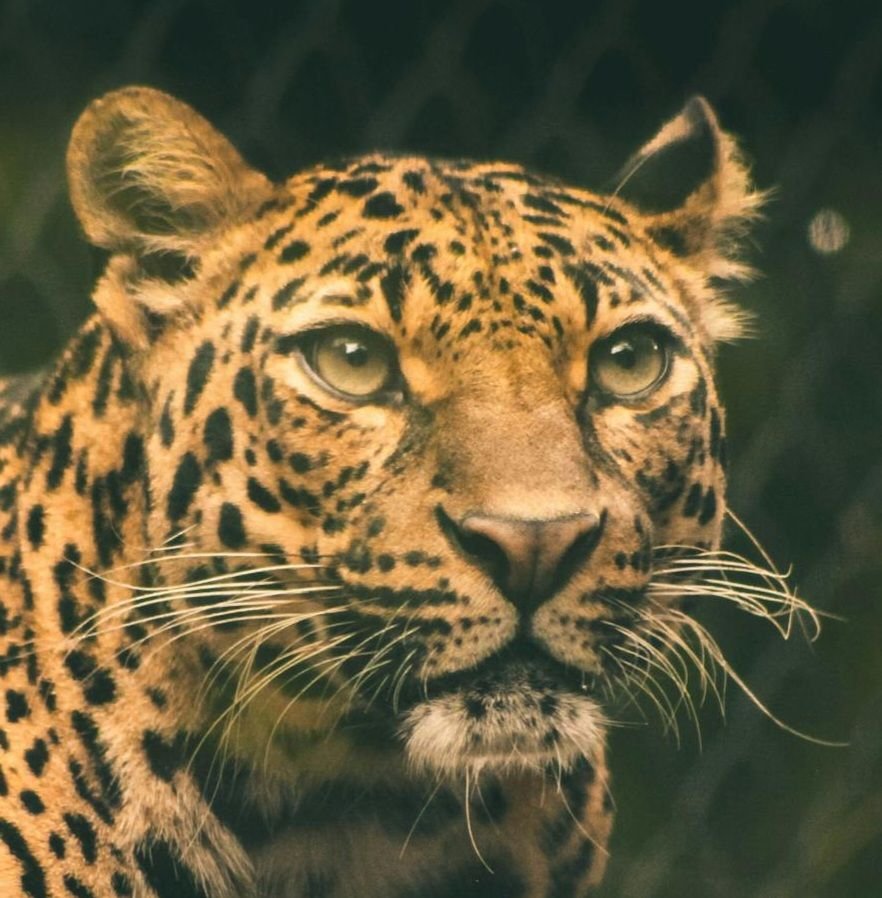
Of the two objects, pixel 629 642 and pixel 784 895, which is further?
pixel 784 895

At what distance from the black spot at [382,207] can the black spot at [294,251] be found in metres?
0.09

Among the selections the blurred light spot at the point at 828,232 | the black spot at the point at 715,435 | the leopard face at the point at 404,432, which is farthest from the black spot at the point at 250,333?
the blurred light spot at the point at 828,232

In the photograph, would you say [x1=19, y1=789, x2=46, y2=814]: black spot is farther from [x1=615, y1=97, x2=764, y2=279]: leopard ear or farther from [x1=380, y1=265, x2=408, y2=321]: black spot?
[x1=615, y1=97, x2=764, y2=279]: leopard ear

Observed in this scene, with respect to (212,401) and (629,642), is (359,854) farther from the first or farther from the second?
(212,401)

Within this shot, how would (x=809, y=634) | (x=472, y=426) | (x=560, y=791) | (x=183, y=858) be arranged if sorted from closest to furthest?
(x=472, y=426), (x=183, y=858), (x=560, y=791), (x=809, y=634)

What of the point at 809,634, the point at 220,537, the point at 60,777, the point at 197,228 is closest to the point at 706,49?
the point at 809,634

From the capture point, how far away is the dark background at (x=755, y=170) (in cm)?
329

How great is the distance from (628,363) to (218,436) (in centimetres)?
53

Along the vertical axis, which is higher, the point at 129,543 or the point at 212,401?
the point at 212,401

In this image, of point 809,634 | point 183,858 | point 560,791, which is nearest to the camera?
point 183,858

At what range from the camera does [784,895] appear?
3.94 metres

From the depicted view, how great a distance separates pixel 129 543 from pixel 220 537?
13 centimetres

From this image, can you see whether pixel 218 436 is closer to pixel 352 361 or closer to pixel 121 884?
pixel 352 361

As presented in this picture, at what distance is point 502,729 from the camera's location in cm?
215
